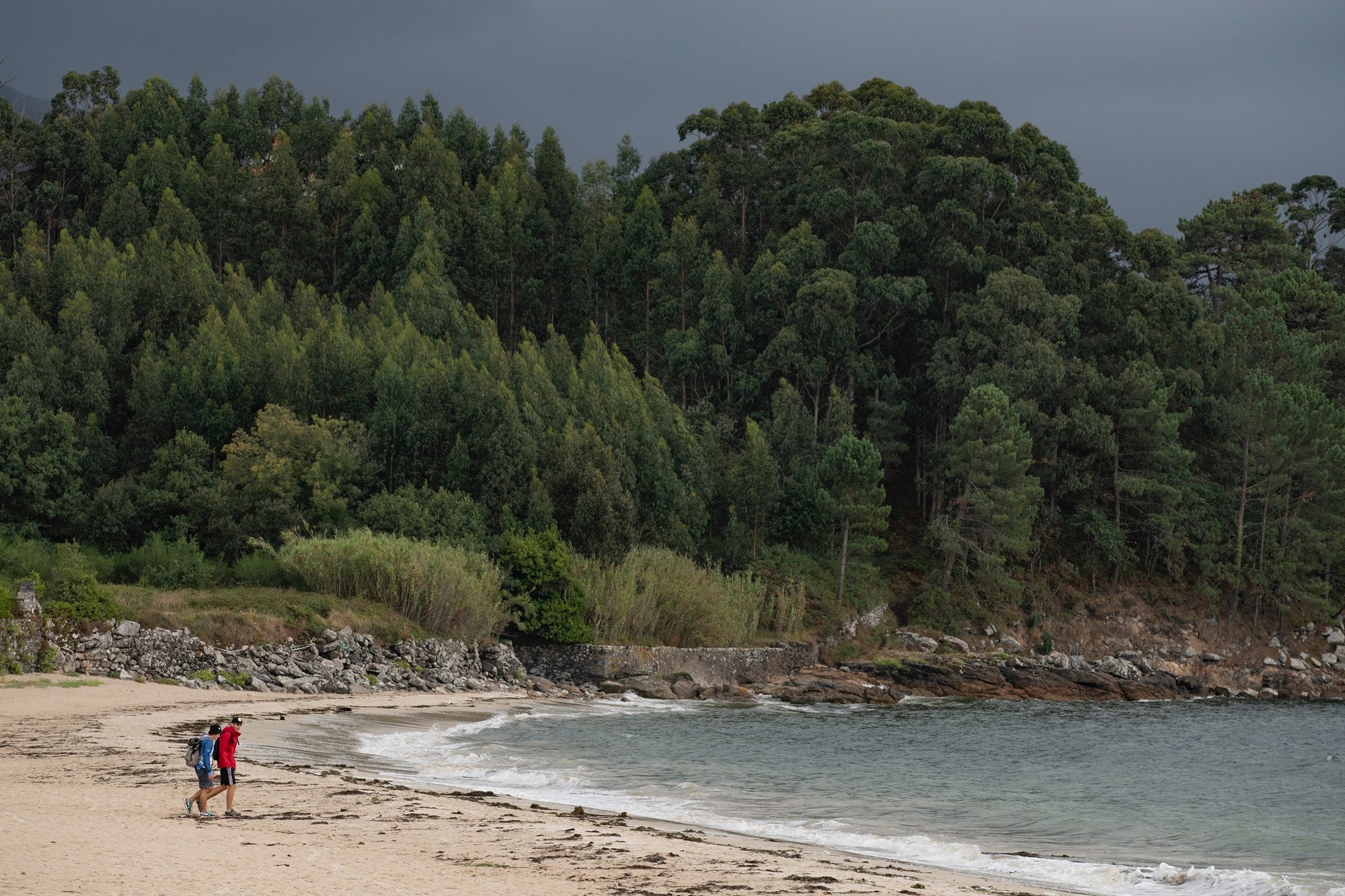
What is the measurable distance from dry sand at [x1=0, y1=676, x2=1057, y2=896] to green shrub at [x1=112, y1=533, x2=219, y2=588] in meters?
20.8

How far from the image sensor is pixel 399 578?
3806 cm

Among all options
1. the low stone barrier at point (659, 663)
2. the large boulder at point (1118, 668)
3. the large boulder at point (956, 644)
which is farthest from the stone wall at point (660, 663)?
the large boulder at point (1118, 668)

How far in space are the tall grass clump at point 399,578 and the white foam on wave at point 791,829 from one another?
12685 mm

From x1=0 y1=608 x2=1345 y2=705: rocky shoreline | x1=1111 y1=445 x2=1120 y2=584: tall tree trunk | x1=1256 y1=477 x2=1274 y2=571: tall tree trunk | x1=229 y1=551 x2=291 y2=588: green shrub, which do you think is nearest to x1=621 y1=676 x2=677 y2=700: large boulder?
x1=0 y1=608 x2=1345 y2=705: rocky shoreline

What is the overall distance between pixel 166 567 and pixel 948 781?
89.9 feet

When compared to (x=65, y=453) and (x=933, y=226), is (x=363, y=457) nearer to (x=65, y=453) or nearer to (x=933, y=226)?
(x=65, y=453)

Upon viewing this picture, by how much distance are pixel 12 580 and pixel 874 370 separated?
1719 inches

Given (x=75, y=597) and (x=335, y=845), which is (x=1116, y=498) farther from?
(x=335, y=845)

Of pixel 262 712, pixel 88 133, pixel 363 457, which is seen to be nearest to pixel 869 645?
pixel 363 457

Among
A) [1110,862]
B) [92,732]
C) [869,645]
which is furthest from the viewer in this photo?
[869,645]

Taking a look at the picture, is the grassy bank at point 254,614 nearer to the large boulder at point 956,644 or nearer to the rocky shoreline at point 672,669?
the rocky shoreline at point 672,669

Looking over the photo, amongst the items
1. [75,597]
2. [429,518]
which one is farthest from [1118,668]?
[75,597]

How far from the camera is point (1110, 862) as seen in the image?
14.9 metres

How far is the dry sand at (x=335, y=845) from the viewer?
10.4 metres
